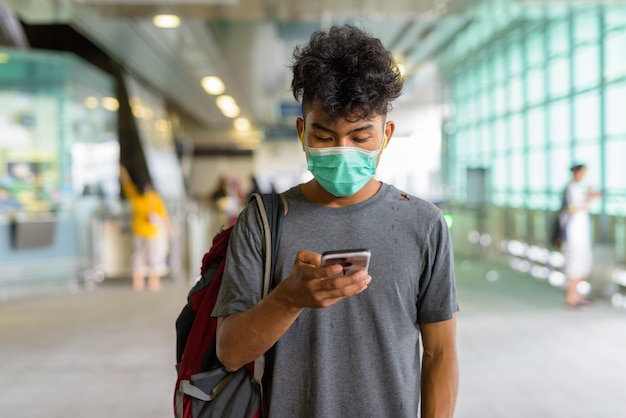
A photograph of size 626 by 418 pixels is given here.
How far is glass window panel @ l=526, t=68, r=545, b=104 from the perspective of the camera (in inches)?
582

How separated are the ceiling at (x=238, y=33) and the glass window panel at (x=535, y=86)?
2.07 meters

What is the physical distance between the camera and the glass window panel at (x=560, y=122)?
13438 mm

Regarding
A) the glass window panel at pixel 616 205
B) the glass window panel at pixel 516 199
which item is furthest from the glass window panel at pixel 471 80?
the glass window panel at pixel 616 205

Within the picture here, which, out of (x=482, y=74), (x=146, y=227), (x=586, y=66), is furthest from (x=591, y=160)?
(x=482, y=74)

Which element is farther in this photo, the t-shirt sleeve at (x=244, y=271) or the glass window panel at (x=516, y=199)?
the glass window panel at (x=516, y=199)

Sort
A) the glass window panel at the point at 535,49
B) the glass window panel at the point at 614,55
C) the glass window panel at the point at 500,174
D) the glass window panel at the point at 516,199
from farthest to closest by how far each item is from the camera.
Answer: the glass window panel at the point at 500,174 → the glass window panel at the point at 516,199 → the glass window panel at the point at 535,49 → the glass window panel at the point at 614,55

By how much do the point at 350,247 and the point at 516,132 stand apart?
16.0 m

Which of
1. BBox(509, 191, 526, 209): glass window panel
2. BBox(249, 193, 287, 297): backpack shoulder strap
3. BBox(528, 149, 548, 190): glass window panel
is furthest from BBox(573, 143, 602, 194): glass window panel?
BBox(249, 193, 287, 297): backpack shoulder strap

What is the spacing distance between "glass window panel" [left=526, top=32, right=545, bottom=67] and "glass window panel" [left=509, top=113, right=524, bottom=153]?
1411mm

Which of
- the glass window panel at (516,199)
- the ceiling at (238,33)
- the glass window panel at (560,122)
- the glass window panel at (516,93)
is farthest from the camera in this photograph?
the glass window panel at (516,199)

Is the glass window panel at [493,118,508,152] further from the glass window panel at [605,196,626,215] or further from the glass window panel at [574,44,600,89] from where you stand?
the glass window panel at [605,196,626,215]

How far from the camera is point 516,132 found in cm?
1673

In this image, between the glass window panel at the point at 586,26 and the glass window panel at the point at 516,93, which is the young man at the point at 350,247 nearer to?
the glass window panel at the point at 586,26

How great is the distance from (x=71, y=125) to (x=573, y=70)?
31.1ft
